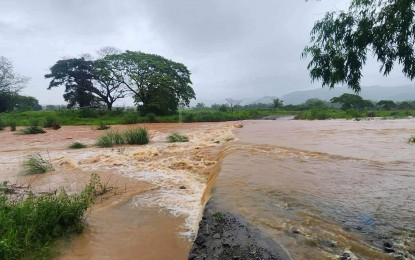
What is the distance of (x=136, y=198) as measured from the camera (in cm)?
586

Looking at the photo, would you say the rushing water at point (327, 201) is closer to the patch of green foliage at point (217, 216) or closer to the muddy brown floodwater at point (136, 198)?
the patch of green foliage at point (217, 216)

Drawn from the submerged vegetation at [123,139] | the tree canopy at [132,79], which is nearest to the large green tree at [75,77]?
the tree canopy at [132,79]

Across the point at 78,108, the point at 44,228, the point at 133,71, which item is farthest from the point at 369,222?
the point at 78,108

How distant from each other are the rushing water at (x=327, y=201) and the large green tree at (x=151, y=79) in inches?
1039

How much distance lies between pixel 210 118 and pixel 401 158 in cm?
2813

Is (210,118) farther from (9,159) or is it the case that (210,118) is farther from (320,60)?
(320,60)

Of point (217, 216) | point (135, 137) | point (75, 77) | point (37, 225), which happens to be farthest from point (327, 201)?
point (75, 77)

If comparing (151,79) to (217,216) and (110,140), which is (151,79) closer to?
(110,140)

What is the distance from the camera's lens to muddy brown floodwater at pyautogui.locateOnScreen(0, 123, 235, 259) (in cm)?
374

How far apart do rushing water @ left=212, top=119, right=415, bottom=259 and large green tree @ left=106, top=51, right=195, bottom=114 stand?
26396mm

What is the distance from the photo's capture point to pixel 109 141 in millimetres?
13438

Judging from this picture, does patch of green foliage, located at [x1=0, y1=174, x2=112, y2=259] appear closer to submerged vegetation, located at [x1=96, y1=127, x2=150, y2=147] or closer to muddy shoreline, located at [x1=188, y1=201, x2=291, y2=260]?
muddy shoreline, located at [x1=188, y1=201, x2=291, y2=260]

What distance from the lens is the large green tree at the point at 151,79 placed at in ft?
108

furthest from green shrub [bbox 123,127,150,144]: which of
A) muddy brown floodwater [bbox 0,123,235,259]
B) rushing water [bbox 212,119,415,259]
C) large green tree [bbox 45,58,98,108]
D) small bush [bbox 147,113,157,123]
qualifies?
large green tree [bbox 45,58,98,108]
